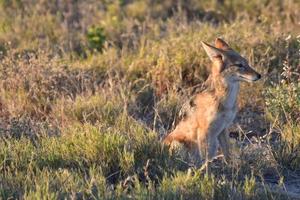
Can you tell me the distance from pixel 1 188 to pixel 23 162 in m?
0.67

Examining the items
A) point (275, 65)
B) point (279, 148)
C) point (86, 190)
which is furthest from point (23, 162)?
point (275, 65)

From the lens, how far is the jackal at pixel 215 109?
22.7 feet

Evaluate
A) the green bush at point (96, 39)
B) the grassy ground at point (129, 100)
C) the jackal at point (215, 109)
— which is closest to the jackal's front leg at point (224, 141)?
the jackal at point (215, 109)

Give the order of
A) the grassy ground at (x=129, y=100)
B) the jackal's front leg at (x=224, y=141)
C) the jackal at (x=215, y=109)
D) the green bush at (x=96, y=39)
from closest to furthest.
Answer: the grassy ground at (x=129, y=100), the jackal at (x=215, y=109), the jackal's front leg at (x=224, y=141), the green bush at (x=96, y=39)

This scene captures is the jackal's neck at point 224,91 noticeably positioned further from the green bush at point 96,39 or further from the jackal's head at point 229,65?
the green bush at point 96,39

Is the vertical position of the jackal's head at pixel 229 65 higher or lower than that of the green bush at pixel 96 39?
higher

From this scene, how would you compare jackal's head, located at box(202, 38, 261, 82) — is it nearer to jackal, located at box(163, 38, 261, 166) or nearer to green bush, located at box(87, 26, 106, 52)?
jackal, located at box(163, 38, 261, 166)

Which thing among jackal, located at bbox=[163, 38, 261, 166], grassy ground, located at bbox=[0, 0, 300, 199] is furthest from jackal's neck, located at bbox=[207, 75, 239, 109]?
grassy ground, located at bbox=[0, 0, 300, 199]

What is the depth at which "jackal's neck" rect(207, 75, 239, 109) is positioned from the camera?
700 cm

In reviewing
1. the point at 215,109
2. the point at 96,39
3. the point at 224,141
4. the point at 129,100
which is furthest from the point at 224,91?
the point at 96,39

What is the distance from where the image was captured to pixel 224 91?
704 cm

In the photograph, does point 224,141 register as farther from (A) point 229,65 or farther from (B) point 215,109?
(A) point 229,65

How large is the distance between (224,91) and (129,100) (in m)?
1.88

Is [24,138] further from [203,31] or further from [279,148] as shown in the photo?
[203,31]
